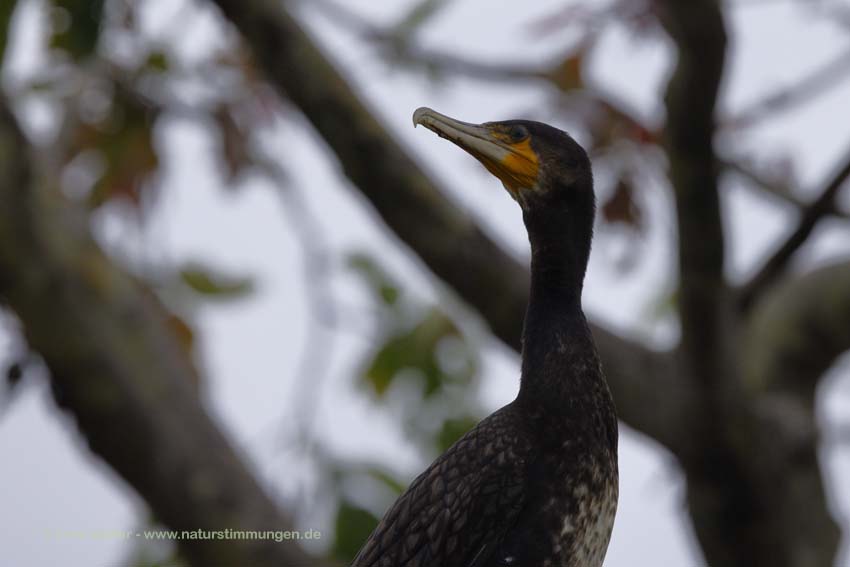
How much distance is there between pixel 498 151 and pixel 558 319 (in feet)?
1.15

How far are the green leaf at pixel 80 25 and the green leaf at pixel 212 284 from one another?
6.30ft

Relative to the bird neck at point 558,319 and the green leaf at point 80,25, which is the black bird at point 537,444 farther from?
the green leaf at point 80,25

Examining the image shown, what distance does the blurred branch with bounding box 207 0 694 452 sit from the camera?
198 inches

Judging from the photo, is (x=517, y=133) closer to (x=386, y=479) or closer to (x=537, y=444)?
(x=537, y=444)

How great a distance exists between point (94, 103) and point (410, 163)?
2.19 m

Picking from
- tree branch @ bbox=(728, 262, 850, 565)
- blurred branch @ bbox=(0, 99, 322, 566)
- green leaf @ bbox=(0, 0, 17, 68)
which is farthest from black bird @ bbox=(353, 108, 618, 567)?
blurred branch @ bbox=(0, 99, 322, 566)

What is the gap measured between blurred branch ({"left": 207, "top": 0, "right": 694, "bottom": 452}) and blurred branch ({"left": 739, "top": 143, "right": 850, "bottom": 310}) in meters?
0.42

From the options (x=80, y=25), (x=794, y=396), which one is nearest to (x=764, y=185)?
(x=794, y=396)

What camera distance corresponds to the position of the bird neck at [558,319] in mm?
2723

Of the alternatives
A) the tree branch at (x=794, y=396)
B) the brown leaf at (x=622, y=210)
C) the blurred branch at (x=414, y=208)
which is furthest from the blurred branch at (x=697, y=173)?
the brown leaf at (x=622, y=210)

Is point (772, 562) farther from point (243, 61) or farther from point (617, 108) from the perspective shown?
point (243, 61)

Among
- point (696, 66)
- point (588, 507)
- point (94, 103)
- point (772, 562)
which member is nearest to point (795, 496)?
point (772, 562)

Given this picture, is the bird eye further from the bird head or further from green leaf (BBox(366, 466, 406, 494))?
green leaf (BBox(366, 466, 406, 494))

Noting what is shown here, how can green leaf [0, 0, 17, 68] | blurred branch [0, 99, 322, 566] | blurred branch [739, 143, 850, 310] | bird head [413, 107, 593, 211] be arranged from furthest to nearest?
blurred branch [0, 99, 322, 566] < blurred branch [739, 143, 850, 310] < green leaf [0, 0, 17, 68] < bird head [413, 107, 593, 211]
